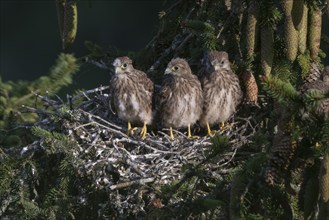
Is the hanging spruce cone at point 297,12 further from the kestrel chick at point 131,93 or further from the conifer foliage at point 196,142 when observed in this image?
the kestrel chick at point 131,93

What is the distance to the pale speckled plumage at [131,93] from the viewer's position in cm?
607

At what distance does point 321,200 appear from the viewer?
144 inches

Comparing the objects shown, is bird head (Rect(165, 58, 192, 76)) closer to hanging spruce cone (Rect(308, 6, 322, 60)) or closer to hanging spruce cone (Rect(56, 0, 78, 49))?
hanging spruce cone (Rect(56, 0, 78, 49))

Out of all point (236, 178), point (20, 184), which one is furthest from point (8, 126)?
point (236, 178)

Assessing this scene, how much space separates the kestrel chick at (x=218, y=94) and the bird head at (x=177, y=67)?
0.49 feet

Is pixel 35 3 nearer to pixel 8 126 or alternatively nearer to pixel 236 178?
pixel 8 126

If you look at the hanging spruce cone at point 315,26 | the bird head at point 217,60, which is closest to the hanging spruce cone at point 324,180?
the hanging spruce cone at point 315,26

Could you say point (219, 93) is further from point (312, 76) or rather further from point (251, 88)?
point (312, 76)

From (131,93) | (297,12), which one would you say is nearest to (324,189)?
(297,12)

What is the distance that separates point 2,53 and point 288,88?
8664mm

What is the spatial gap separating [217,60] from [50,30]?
6.26 metres

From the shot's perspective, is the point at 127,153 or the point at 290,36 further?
the point at 127,153

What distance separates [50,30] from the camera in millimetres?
11625

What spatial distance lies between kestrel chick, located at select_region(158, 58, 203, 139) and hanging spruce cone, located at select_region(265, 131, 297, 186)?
215 centimetres
